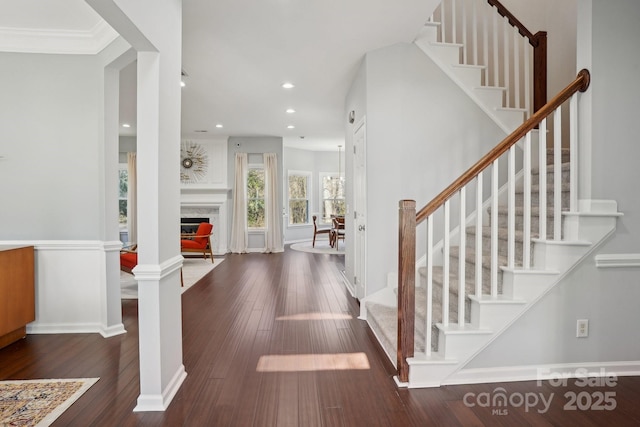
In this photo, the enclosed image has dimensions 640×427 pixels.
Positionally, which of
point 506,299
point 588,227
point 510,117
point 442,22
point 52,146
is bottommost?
point 506,299

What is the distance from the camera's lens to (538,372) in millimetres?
2215

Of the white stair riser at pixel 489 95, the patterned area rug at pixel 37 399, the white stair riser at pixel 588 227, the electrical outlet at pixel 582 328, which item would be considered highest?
the white stair riser at pixel 489 95

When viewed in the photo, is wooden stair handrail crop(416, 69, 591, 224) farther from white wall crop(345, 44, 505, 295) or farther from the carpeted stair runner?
white wall crop(345, 44, 505, 295)

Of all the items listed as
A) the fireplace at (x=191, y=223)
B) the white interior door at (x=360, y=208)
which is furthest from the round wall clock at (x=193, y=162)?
the white interior door at (x=360, y=208)

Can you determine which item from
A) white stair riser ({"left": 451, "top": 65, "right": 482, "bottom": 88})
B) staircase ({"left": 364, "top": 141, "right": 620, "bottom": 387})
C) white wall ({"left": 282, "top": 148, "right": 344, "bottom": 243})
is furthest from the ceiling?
white wall ({"left": 282, "top": 148, "right": 344, "bottom": 243})

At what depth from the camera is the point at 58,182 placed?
10.1 ft

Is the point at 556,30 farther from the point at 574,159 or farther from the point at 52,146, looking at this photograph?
the point at 52,146

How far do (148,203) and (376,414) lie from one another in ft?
5.69

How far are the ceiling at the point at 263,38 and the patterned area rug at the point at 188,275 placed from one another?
2.79m

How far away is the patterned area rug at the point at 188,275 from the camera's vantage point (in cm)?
458

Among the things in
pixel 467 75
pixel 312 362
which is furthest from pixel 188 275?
pixel 467 75

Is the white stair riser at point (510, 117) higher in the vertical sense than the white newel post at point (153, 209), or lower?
higher

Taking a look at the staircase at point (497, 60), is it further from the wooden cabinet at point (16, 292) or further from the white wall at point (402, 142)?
the wooden cabinet at point (16, 292)

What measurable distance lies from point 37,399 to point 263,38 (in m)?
3.28
